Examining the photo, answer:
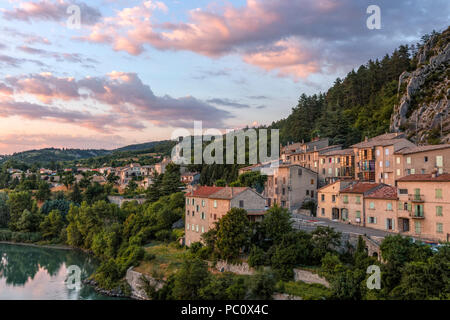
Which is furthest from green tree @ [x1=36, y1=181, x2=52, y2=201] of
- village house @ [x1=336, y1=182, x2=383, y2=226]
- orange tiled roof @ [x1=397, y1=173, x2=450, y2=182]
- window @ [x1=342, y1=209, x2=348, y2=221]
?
orange tiled roof @ [x1=397, y1=173, x2=450, y2=182]

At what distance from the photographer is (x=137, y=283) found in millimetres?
30812

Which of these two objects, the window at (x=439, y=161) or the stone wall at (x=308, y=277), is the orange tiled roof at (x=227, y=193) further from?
the window at (x=439, y=161)

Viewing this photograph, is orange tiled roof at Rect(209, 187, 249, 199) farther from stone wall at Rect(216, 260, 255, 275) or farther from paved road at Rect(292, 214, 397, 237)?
stone wall at Rect(216, 260, 255, 275)

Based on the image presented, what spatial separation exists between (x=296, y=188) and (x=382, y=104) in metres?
31.9

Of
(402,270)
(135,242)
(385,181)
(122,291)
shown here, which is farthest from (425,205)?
(135,242)

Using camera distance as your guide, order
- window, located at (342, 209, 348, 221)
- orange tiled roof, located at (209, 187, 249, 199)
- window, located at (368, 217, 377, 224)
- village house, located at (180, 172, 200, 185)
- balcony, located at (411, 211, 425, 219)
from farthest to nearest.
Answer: village house, located at (180, 172, 200, 185), window, located at (342, 209, 348, 221), orange tiled roof, located at (209, 187, 249, 199), window, located at (368, 217, 377, 224), balcony, located at (411, 211, 425, 219)

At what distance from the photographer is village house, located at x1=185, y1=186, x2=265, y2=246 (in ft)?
105

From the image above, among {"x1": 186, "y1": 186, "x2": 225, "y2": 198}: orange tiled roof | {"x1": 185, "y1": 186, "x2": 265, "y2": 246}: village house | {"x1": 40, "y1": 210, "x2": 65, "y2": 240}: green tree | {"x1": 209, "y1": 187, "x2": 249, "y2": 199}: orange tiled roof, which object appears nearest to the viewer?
{"x1": 185, "y1": 186, "x2": 265, "y2": 246}: village house

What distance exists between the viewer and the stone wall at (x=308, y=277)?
24.1m

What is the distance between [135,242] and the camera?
127ft

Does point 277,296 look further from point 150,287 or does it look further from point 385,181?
point 385,181

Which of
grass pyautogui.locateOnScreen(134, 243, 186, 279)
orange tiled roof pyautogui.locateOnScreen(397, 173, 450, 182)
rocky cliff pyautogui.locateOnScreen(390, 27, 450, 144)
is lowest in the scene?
grass pyautogui.locateOnScreen(134, 243, 186, 279)

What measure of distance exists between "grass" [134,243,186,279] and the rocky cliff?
3125cm

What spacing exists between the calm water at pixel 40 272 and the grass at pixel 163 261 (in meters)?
4.14
